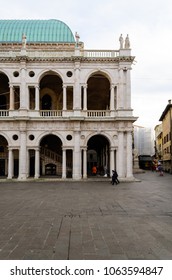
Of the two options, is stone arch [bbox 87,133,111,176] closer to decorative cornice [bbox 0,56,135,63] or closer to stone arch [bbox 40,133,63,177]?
stone arch [bbox 40,133,63,177]

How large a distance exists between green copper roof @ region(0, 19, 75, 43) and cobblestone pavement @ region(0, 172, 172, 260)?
2710cm

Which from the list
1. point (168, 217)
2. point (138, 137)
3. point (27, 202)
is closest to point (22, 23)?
point (27, 202)

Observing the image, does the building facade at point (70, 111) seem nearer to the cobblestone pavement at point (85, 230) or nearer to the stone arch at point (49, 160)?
the stone arch at point (49, 160)

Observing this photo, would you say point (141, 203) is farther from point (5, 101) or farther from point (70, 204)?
point (5, 101)

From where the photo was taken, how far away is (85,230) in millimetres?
8047

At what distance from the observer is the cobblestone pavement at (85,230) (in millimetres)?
6048

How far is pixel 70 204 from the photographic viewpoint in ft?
42.0

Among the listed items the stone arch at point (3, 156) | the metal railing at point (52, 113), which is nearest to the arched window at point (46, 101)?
the metal railing at point (52, 113)

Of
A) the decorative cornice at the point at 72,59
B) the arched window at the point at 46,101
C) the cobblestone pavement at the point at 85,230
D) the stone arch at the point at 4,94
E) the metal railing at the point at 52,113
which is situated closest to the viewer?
the cobblestone pavement at the point at 85,230

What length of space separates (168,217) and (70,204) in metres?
5.14

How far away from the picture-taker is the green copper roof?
33.6 m

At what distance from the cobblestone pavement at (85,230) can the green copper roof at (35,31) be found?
1067 inches

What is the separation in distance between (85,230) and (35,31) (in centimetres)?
3292

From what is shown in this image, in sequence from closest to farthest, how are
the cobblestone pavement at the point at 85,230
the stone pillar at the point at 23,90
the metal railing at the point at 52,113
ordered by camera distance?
the cobblestone pavement at the point at 85,230 < the stone pillar at the point at 23,90 < the metal railing at the point at 52,113
